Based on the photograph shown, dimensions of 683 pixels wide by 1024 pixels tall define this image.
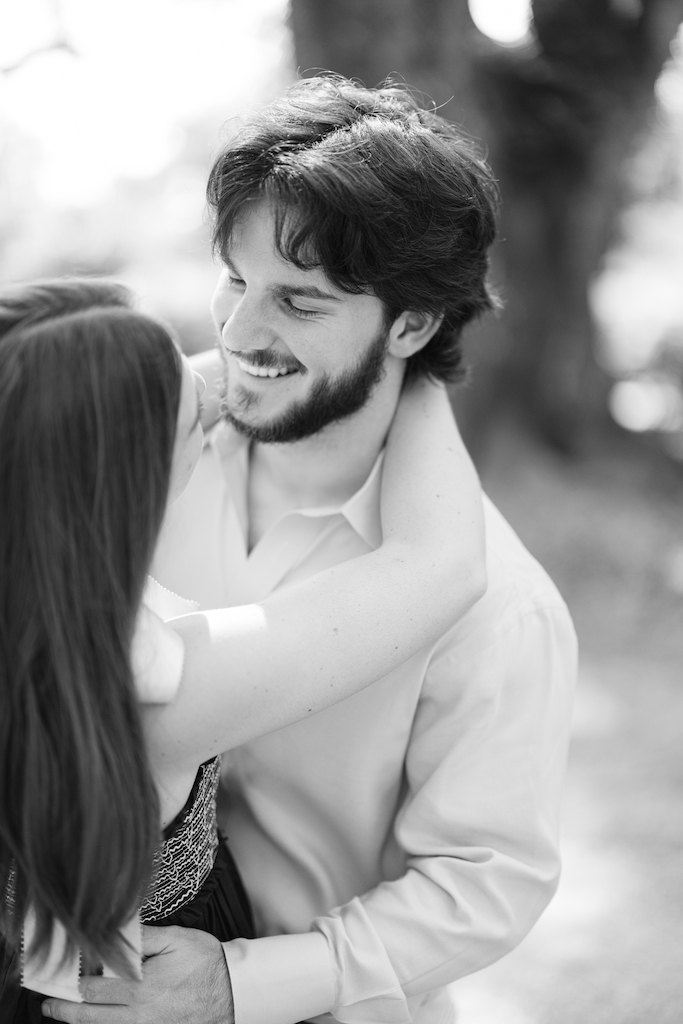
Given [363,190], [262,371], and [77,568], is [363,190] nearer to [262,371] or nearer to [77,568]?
[262,371]

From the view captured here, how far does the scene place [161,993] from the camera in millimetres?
1481

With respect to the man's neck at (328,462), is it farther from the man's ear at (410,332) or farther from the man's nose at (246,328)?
the man's nose at (246,328)

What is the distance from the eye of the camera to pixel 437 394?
7.02 ft

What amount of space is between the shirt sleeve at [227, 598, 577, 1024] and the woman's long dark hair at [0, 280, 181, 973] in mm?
538

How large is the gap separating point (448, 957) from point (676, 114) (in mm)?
10042

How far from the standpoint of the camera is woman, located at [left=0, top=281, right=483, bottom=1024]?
1144mm

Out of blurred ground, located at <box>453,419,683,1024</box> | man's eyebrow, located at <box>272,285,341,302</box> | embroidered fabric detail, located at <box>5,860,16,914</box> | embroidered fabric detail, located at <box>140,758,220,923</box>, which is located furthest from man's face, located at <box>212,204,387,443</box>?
blurred ground, located at <box>453,419,683,1024</box>

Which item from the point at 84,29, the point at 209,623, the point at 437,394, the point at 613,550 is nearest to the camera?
the point at 209,623

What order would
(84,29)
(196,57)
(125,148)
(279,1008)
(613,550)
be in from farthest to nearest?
1. (125,148)
2. (196,57)
3. (84,29)
4. (613,550)
5. (279,1008)

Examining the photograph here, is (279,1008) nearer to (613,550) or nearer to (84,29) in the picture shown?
(613,550)

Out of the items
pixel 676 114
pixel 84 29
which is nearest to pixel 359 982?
pixel 84 29

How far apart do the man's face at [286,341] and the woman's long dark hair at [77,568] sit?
2.03 ft

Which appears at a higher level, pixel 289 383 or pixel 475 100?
pixel 475 100

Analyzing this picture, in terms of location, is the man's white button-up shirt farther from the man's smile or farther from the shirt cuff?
the man's smile
